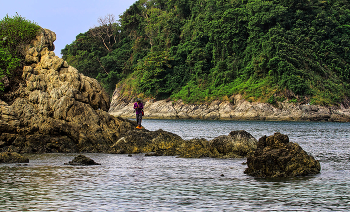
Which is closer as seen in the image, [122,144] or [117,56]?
[122,144]

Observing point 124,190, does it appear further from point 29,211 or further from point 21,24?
point 21,24

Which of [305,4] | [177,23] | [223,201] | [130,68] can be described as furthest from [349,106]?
[223,201]

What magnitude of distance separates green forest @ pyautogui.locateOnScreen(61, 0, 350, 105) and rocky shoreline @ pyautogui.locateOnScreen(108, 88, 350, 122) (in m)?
1.54

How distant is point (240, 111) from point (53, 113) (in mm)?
61629

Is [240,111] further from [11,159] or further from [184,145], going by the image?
[11,159]

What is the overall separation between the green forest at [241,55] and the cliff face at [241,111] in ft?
5.21

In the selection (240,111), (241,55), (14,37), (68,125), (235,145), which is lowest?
(235,145)

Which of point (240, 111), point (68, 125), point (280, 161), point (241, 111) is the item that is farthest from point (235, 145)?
point (240, 111)

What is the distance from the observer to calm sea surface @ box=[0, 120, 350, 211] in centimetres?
1189

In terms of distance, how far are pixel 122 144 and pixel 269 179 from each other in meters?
12.8

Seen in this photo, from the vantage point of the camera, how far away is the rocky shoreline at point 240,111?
257 feet

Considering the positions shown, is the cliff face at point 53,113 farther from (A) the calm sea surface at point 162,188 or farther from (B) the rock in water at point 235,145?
(B) the rock in water at point 235,145

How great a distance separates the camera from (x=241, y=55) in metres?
99.2

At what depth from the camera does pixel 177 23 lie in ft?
381
